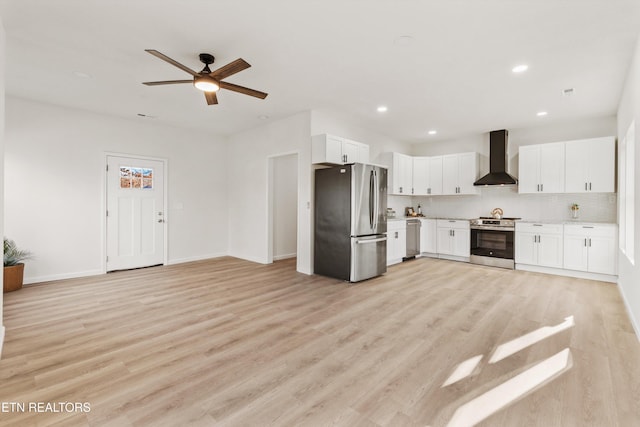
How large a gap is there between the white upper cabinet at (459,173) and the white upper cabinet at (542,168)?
0.88m

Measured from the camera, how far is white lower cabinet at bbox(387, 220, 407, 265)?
20.1ft

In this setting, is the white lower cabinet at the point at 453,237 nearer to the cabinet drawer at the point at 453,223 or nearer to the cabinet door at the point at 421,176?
the cabinet drawer at the point at 453,223

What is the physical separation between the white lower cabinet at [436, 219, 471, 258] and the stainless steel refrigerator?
7.44 ft

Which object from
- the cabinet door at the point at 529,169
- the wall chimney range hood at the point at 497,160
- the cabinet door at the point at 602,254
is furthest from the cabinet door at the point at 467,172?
the cabinet door at the point at 602,254

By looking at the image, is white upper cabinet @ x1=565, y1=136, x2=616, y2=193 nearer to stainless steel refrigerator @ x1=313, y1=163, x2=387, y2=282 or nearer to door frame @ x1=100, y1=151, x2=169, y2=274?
stainless steel refrigerator @ x1=313, y1=163, x2=387, y2=282

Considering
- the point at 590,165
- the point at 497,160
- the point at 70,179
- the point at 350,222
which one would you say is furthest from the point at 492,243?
the point at 70,179

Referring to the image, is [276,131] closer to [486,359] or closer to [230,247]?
[230,247]

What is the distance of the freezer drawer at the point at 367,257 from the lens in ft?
15.6

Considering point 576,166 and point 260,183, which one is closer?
point 576,166

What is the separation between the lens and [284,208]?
23.4 feet

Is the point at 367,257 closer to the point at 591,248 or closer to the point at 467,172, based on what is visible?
the point at 467,172

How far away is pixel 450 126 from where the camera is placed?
615 cm

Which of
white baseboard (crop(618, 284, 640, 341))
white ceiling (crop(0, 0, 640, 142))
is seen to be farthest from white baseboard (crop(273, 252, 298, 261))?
white baseboard (crop(618, 284, 640, 341))

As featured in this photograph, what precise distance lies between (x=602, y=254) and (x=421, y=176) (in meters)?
3.56
